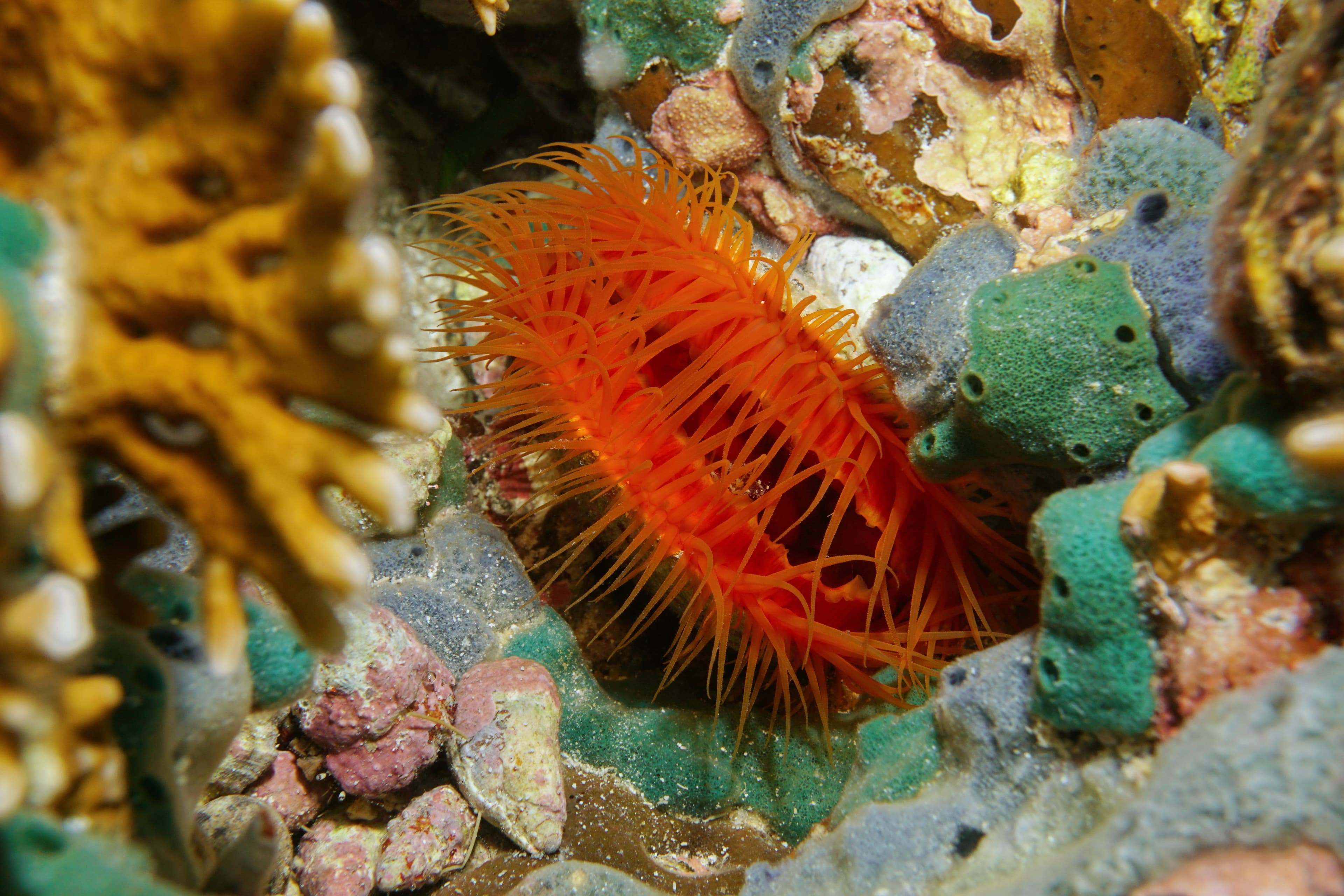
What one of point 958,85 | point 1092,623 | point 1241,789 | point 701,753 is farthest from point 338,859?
point 958,85

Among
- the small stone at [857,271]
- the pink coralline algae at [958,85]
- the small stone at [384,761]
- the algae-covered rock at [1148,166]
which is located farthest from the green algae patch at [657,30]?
the small stone at [384,761]

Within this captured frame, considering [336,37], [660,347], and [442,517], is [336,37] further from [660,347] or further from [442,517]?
[442,517]

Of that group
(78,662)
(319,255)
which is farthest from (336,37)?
(78,662)

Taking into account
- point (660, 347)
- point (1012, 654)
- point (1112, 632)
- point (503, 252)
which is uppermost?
point (503, 252)

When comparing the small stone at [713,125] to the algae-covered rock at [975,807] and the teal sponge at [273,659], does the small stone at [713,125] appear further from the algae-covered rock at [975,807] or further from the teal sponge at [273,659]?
the teal sponge at [273,659]

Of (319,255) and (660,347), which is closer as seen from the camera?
(319,255)

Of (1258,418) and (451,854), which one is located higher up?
(1258,418)

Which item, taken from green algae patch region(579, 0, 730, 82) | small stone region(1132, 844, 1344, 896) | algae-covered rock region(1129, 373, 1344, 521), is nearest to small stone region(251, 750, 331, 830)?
small stone region(1132, 844, 1344, 896)
